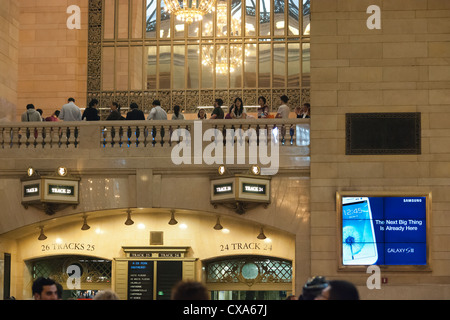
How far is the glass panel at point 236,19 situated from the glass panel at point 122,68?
8.47ft

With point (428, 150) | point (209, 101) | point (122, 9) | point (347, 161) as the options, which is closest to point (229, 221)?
point (347, 161)

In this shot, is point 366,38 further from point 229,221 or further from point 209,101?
point 209,101

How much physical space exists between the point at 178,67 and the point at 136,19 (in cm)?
156

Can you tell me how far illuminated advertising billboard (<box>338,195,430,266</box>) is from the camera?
52.5 feet

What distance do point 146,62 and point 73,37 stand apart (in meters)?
1.95

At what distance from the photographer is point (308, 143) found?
1670cm

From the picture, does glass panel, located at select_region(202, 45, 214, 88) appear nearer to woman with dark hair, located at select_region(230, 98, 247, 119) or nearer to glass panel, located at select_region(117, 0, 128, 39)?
glass panel, located at select_region(117, 0, 128, 39)

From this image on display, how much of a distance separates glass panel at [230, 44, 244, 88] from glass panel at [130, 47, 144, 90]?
2.13 meters

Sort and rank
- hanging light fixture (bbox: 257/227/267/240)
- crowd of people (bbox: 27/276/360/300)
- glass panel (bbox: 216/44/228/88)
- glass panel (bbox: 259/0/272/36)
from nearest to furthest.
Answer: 1. crowd of people (bbox: 27/276/360/300)
2. hanging light fixture (bbox: 257/227/267/240)
3. glass panel (bbox: 216/44/228/88)
4. glass panel (bbox: 259/0/272/36)

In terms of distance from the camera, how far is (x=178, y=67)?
75.5 feet

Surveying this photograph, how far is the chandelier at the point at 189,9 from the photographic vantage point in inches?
834

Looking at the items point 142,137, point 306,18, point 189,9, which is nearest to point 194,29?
point 189,9

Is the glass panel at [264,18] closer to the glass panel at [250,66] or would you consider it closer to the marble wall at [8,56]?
the glass panel at [250,66]

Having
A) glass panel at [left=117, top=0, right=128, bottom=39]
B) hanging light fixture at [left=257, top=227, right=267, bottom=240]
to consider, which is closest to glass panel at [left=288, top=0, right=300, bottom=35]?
glass panel at [left=117, top=0, right=128, bottom=39]
